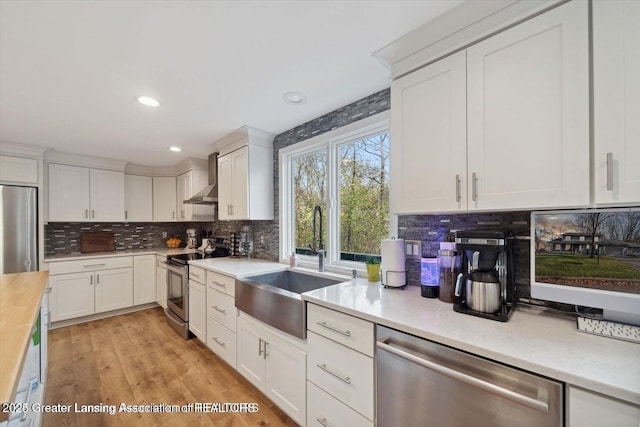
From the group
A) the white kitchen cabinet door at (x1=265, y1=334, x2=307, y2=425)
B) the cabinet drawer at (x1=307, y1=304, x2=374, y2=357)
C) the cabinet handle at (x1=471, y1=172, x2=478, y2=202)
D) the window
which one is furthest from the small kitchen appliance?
the cabinet handle at (x1=471, y1=172, x2=478, y2=202)

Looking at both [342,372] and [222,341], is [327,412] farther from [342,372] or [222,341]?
[222,341]

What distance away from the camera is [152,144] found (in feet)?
10.5

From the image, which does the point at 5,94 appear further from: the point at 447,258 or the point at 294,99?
the point at 447,258

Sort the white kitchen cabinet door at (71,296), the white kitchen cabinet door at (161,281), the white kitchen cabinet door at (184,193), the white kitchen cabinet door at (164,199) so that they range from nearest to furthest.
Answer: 1. the white kitchen cabinet door at (71,296)
2. the white kitchen cabinet door at (161,281)
3. the white kitchen cabinet door at (184,193)
4. the white kitchen cabinet door at (164,199)

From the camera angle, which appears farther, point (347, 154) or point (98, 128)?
point (98, 128)

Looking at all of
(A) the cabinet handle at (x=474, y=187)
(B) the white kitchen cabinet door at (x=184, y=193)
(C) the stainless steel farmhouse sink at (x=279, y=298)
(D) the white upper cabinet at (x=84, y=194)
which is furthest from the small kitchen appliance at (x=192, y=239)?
(A) the cabinet handle at (x=474, y=187)

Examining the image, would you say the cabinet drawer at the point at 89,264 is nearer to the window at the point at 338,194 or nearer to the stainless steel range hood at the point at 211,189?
the stainless steel range hood at the point at 211,189

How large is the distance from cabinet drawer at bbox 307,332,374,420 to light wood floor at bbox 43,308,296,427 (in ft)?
2.08

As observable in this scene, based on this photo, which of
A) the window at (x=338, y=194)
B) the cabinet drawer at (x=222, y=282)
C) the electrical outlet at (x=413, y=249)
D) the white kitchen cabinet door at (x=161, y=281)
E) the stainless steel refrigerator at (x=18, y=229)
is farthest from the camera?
the white kitchen cabinet door at (x=161, y=281)

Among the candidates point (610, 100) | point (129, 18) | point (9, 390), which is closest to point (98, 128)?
point (129, 18)

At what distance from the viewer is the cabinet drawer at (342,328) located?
4.10 feet

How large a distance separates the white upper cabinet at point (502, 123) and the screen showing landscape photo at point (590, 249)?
8.5 inches

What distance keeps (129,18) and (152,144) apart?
234cm

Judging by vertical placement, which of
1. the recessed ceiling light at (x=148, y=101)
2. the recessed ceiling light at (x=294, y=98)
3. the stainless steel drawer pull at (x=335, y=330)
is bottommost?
the stainless steel drawer pull at (x=335, y=330)
